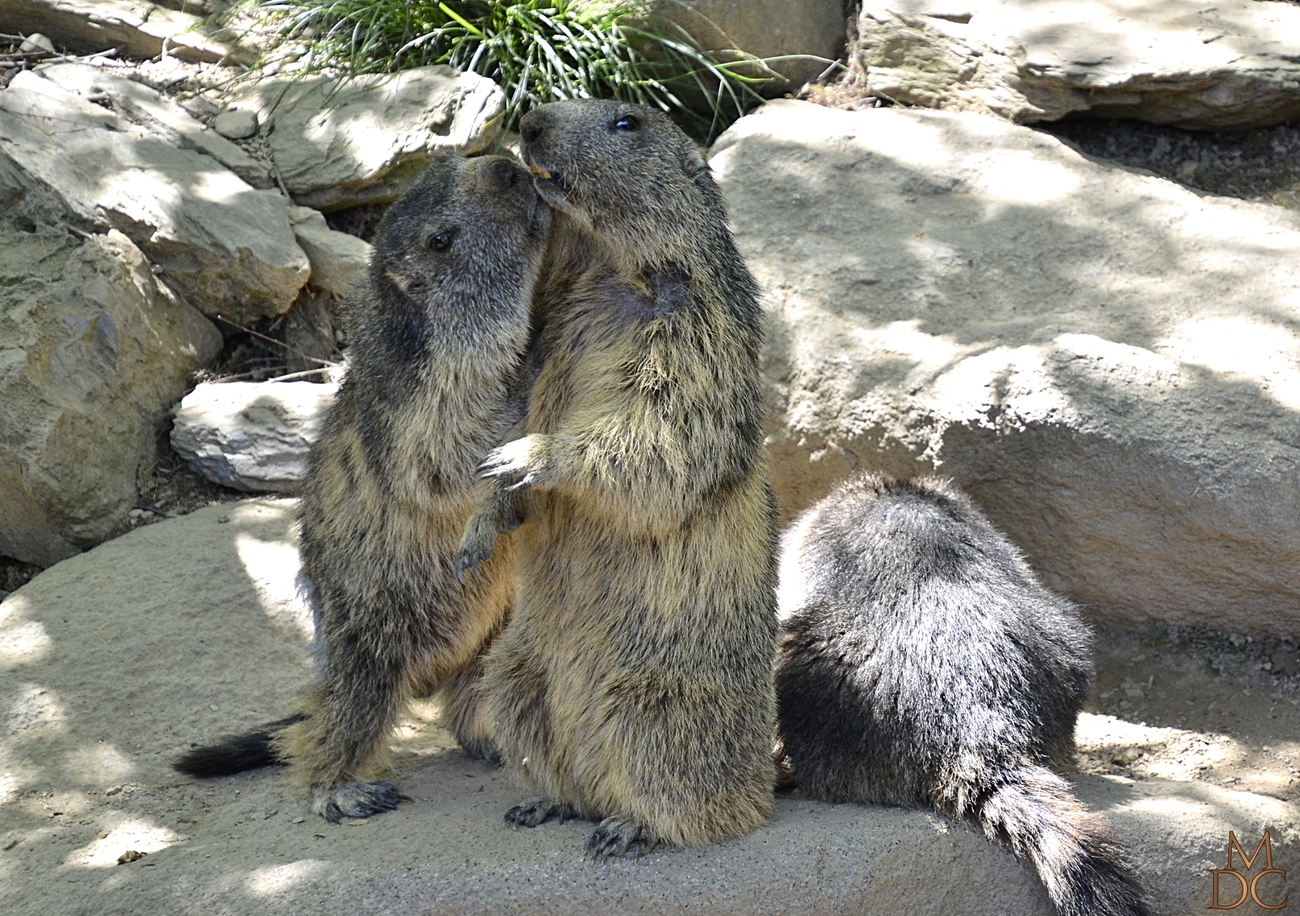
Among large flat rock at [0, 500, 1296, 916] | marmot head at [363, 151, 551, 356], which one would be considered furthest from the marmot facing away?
marmot head at [363, 151, 551, 356]

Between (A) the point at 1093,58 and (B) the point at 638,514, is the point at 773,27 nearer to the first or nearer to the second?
(A) the point at 1093,58

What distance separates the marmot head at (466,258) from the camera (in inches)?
190

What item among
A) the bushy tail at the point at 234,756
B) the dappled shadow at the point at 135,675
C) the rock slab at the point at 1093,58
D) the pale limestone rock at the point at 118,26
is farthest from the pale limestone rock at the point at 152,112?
the rock slab at the point at 1093,58

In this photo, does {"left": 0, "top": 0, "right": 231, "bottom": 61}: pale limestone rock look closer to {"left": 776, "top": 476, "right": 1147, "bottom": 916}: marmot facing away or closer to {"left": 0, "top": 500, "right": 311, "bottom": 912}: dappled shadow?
{"left": 0, "top": 500, "right": 311, "bottom": 912}: dappled shadow

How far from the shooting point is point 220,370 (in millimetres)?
7965

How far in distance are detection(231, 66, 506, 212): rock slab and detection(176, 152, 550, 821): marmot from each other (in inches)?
123

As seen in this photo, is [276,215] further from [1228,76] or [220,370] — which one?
[1228,76]

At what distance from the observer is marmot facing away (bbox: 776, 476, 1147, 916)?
446 centimetres

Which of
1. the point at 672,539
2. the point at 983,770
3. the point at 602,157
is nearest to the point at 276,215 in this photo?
the point at 602,157

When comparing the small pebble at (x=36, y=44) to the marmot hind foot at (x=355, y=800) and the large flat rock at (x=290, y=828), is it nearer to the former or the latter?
the large flat rock at (x=290, y=828)

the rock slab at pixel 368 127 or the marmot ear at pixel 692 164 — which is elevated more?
the marmot ear at pixel 692 164

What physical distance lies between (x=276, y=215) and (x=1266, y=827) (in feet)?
20.7

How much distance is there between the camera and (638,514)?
4434mm

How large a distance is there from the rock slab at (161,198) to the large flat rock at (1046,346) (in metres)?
2.87
